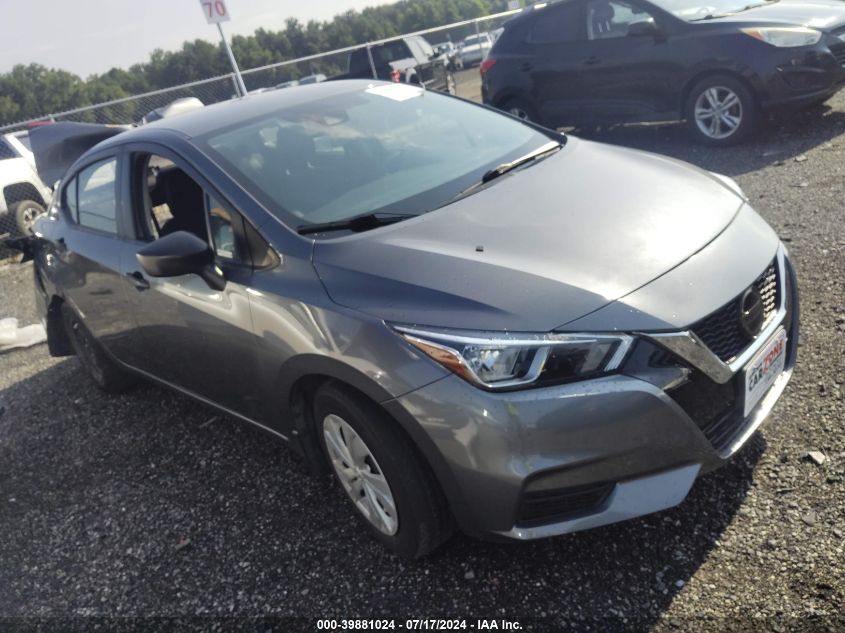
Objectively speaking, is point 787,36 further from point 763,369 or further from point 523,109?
point 763,369

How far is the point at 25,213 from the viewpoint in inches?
420

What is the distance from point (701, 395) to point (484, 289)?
2.42 ft

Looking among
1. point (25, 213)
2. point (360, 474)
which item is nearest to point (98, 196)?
point (360, 474)

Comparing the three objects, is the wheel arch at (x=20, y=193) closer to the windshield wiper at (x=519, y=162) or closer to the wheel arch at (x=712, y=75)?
the wheel arch at (x=712, y=75)

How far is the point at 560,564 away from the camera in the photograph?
258 cm

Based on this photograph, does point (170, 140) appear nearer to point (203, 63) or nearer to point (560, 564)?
point (560, 564)

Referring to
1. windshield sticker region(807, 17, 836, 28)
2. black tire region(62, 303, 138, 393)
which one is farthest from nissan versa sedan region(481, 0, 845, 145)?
black tire region(62, 303, 138, 393)

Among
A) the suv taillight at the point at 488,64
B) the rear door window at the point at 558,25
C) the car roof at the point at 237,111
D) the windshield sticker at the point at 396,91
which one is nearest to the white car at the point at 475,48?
the suv taillight at the point at 488,64

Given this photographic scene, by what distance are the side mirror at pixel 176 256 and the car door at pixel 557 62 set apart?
21.1ft

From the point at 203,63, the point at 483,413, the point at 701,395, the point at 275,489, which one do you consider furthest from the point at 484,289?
the point at 203,63

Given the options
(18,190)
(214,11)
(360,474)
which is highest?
(214,11)

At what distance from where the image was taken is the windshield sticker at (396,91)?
3951 millimetres

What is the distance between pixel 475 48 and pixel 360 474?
22.5 meters

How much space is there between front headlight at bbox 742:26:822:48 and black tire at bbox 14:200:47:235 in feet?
30.5
